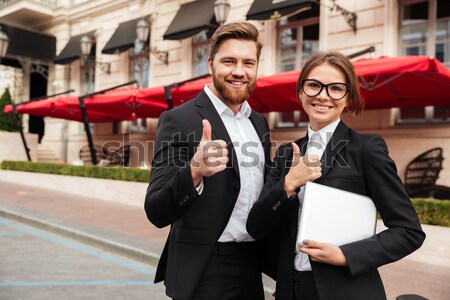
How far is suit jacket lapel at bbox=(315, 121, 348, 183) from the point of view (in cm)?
170

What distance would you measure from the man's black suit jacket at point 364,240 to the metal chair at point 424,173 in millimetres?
6247

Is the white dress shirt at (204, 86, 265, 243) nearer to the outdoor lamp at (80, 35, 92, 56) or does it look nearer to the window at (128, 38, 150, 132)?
the window at (128, 38, 150, 132)

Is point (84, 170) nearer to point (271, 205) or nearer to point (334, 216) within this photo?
point (271, 205)

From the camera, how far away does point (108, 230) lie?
291 inches

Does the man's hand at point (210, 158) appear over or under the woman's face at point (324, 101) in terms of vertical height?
under

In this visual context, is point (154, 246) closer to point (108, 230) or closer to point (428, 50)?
point (108, 230)

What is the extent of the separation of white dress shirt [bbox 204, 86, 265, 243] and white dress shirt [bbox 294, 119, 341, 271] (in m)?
0.30

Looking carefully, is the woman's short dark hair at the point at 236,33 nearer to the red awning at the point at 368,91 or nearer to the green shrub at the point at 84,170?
the red awning at the point at 368,91

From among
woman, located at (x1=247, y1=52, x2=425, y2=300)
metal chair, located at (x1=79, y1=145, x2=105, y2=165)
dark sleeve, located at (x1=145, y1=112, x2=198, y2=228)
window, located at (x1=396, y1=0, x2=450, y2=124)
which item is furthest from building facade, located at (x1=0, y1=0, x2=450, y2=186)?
dark sleeve, located at (x1=145, y1=112, x2=198, y2=228)

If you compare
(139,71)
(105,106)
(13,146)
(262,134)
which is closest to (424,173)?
(262,134)

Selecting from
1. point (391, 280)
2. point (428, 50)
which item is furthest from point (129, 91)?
point (391, 280)

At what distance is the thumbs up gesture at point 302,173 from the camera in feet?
5.25

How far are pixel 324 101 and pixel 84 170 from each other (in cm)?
1167

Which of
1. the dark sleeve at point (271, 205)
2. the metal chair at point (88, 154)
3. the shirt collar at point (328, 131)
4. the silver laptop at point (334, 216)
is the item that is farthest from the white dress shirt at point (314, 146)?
the metal chair at point (88, 154)
